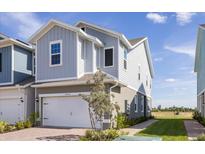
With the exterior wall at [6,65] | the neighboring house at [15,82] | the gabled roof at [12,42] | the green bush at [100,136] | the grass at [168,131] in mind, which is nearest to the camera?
the green bush at [100,136]

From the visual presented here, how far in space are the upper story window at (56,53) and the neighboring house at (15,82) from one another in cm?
263

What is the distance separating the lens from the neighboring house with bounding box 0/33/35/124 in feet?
64.9

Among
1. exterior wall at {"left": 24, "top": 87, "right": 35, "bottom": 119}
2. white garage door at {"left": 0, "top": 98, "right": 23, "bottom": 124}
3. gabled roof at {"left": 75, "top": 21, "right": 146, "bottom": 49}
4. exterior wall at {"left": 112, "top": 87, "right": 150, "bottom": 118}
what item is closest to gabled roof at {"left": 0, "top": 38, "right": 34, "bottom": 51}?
exterior wall at {"left": 24, "top": 87, "right": 35, "bottom": 119}

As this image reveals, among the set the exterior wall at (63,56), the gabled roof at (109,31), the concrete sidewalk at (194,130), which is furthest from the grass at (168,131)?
the gabled roof at (109,31)

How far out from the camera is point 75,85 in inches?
699

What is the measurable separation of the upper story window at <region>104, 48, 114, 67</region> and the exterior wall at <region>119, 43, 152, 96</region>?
631 millimetres

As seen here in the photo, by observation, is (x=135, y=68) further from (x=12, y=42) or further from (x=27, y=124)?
(x=27, y=124)

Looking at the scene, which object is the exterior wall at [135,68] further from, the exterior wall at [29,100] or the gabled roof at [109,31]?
the exterior wall at [29,100]

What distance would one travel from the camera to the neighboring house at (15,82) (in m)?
19.8

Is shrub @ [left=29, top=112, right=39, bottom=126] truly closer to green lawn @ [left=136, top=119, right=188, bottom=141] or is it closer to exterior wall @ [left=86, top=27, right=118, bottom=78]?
exterior wall @ [left=86, top=27, right=118, bottom=78]

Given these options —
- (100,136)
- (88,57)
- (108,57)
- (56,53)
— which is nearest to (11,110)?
(56,53)

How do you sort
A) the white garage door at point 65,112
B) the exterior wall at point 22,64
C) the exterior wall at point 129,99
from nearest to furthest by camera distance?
the white garage door at point 65,112
the exterior wall at point 129,99
the exterior wall at point 22,64

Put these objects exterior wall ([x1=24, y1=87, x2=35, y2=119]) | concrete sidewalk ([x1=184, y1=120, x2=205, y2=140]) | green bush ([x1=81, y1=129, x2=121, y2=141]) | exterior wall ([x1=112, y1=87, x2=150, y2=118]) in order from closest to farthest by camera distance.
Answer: green bush ([x1=81, y1=129, x2=121, y2=141]) → concrete sidewalk ([x1=184, y1=120, x2=205, y2=140]) → exterior wall ([x1=112, y1=87, x2=150, y2=118]) → exterior wall ([x1=24, y1=87, x2=35, y2=119])
